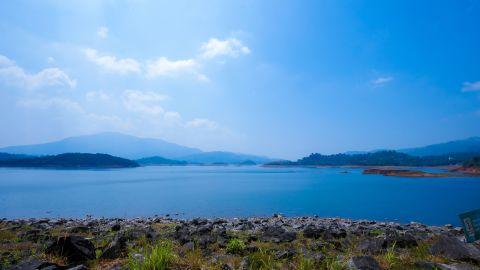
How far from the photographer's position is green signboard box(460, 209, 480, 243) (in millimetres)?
7617

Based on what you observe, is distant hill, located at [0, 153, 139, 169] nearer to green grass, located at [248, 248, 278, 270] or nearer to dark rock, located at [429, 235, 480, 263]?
green grass, located at [248, 248, 278, 270]

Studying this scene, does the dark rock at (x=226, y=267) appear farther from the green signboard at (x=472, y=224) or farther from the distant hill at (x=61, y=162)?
the distant hill at (x=61, y=162)

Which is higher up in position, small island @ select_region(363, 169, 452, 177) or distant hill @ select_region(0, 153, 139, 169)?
distant hill @ select_region(0, 153, 139, 169)

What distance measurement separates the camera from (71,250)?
6523 mm

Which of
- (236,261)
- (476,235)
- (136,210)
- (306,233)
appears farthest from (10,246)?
(136,210)

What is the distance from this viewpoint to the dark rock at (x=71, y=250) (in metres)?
6.50

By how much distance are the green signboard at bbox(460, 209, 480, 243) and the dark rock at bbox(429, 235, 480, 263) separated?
20.6 inches

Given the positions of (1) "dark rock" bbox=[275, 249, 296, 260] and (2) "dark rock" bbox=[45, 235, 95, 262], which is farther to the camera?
(1) "dark rock" bbox=[275, 249, 296, 260]

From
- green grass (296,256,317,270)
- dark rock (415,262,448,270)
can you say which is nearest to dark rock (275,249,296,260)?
green grass (296,256,317,270)

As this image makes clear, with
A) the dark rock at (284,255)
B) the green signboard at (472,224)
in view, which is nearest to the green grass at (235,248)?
the dark rock at (284,255)

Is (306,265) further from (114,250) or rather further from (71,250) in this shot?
(71,250)

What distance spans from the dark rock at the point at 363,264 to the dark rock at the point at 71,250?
5698 millimetres

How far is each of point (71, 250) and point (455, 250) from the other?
9000mm

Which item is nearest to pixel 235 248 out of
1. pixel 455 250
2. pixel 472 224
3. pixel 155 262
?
pixel 155 262
